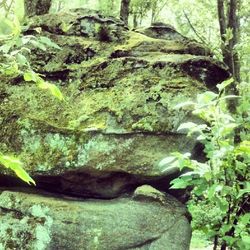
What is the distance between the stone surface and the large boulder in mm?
349

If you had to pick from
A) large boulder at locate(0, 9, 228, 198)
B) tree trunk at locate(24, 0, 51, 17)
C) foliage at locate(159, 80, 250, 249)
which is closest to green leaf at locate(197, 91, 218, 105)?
foliage at locate(159, 80, 250, 249)

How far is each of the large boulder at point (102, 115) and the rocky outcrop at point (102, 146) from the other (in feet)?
0.04

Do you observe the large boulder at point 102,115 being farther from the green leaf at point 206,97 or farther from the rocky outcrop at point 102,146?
the green leaf at point 206,97

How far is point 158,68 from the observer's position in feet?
17.3

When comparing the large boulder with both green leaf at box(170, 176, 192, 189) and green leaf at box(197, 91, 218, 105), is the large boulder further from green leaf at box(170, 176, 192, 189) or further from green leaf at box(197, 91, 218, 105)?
green leaf at box(170, 176, 192, 189)

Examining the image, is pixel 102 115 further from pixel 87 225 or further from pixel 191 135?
pixel 87 225

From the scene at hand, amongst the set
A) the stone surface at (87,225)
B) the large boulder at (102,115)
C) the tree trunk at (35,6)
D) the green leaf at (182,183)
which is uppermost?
the tree trunk at (35,6)

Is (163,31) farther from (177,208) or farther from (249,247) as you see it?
(249,247)

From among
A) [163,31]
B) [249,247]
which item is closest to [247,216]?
[249,247]

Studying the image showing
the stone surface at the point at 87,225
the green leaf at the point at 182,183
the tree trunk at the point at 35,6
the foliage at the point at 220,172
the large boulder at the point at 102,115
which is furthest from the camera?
the tree trunk at the point at 35,6

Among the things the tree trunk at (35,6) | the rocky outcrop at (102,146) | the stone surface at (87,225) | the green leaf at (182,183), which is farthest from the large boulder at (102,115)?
the tree trunk at (35,6)

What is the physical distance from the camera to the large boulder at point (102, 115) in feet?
15.7

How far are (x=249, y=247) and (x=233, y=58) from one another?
4.72 m

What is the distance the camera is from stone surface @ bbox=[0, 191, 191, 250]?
453 centimetres
